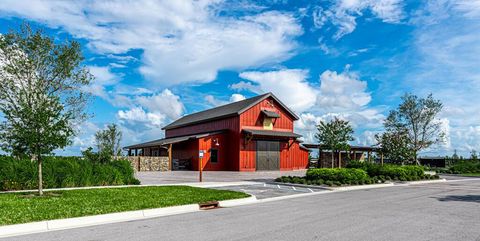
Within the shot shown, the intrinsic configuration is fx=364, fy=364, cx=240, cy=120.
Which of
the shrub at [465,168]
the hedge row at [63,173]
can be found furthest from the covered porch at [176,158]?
the shrub at [465,168]

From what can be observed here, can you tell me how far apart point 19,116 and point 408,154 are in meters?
32.1

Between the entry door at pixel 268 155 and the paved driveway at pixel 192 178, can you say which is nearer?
the paved driveway at pixel 192 178

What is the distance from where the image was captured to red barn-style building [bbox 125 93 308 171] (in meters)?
35.6

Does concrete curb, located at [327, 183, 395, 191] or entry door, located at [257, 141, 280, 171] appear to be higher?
entry door, located at [257, 141, 280, 171]

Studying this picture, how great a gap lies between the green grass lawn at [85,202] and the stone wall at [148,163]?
20.1 meters

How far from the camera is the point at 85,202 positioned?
36.9 feet

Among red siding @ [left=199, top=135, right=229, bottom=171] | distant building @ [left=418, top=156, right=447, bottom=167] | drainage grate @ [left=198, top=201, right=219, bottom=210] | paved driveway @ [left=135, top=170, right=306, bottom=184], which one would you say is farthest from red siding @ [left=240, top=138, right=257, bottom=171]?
distant building @ [left=418, top=156, right=447, bottom=167]

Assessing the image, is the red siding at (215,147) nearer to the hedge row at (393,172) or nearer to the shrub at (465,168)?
the hedge row at (393,172)

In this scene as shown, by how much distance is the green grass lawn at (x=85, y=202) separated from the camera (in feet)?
30.4

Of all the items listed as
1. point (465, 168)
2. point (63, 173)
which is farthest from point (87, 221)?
point (465, 168)

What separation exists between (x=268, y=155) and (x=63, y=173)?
77.5 feet

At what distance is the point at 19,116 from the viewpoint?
12.7 metres

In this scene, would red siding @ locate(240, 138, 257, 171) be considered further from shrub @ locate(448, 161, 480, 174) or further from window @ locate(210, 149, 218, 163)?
shrub @ locate(448, 161, 480, 174)

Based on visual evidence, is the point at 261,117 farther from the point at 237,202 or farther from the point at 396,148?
the point at 237,202
